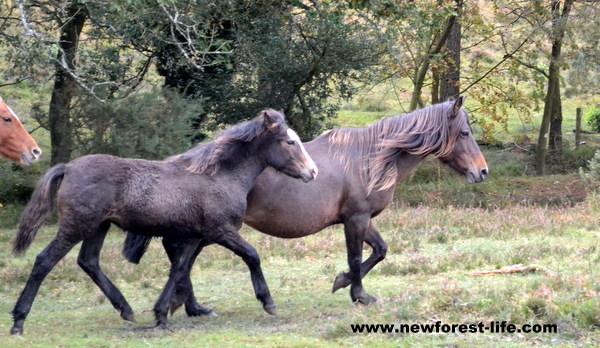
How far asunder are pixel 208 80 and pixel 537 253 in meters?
10.5

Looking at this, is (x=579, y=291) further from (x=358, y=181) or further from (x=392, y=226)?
(x=392, y=226)

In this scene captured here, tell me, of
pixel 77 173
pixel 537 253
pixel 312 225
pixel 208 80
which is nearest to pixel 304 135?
pixel 208 80

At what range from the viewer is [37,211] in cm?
776

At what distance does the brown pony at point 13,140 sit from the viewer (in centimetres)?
902

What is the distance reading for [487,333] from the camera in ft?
23.1

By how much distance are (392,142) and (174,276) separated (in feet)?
9.60

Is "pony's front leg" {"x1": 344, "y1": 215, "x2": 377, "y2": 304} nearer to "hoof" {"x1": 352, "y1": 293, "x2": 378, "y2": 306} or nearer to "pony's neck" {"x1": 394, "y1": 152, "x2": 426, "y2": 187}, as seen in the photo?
"hoof" {"x1": 352, "y1": 293, "x2": 378, "y2": 306}

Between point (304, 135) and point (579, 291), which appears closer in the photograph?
point (579, 291)

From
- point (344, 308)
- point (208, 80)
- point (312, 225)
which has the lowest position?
point (344, 308)

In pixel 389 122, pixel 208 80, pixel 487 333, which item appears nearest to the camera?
pixel 487 333

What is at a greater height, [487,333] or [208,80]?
[208,80]

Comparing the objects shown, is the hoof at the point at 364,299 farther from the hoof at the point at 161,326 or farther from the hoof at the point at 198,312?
the hoof at the point at 161,326

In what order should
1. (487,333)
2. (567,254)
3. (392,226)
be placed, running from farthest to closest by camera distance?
1. (392,226)
2. (567,254)
3. (487,333)

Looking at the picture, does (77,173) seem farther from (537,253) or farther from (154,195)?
(537,253)
